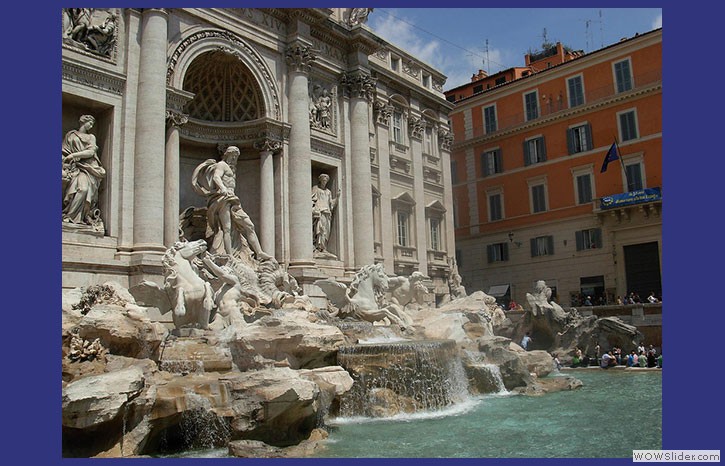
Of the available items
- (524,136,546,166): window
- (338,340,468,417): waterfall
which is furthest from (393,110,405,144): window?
(338,340,468,417): waterfall

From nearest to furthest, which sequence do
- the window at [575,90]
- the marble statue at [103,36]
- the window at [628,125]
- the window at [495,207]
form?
the marble statue at [103,36] < the window at [628,125] < the window at [575,90] < the window at [495,207]

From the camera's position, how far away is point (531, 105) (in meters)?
31.6

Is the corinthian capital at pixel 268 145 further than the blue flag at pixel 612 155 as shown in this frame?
No

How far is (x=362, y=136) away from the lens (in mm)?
21859

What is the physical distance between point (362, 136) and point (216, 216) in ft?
21.7

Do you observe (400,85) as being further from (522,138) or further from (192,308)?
(192,308)

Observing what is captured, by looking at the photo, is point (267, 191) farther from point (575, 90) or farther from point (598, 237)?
point (575, 90)

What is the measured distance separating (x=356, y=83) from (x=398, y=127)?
431cm

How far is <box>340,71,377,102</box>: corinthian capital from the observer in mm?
21844

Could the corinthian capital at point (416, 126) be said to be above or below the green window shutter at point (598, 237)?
above

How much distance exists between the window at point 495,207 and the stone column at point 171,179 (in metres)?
19.6

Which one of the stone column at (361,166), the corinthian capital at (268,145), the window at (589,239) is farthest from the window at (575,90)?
the corinthian capital at (268,145)

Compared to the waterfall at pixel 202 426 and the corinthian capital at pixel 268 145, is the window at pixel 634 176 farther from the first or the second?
the waterfall at pixel 202 426

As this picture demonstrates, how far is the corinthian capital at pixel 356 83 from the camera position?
21.8 metres
